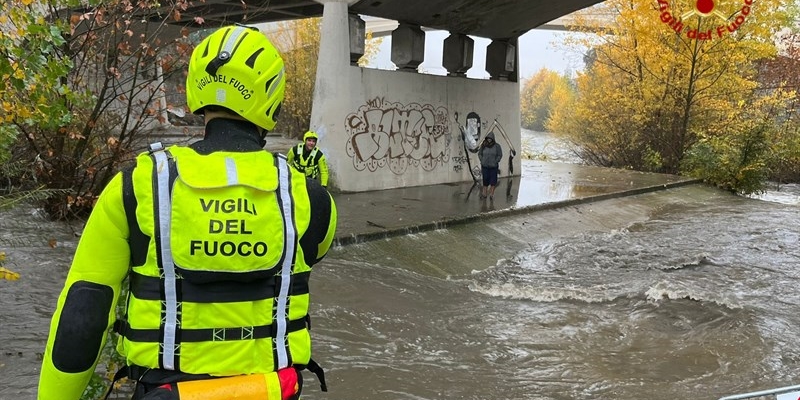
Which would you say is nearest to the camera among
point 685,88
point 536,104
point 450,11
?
point 450,11

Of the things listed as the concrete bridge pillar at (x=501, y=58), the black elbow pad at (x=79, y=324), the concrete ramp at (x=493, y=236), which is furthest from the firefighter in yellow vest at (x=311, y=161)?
the concrete bridge pillar at (x=501, y=58)

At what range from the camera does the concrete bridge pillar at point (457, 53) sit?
56.7ft

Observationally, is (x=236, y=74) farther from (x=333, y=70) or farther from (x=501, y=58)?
(x=501, y=58)

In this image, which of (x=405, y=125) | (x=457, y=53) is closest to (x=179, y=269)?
(x=405, y=125)

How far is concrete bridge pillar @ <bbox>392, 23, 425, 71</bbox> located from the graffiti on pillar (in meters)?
1.13

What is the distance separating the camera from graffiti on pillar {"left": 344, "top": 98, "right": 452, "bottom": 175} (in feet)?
46.7

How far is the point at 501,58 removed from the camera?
18516 mm

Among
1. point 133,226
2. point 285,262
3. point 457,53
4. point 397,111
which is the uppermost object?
point 457,53

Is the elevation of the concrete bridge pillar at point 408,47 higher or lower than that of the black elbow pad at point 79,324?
higher

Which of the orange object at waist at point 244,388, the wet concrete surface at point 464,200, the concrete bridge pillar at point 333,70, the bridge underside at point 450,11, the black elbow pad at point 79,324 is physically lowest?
the wet concrete surface at point 464,200

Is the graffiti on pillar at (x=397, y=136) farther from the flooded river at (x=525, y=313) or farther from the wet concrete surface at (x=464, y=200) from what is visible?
the flooded river at (x=525, y=313)

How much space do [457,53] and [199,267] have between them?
16412 mm

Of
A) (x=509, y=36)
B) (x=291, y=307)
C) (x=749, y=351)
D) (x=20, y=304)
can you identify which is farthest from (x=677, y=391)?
(x=509, y=36)

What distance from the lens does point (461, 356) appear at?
235 inches
